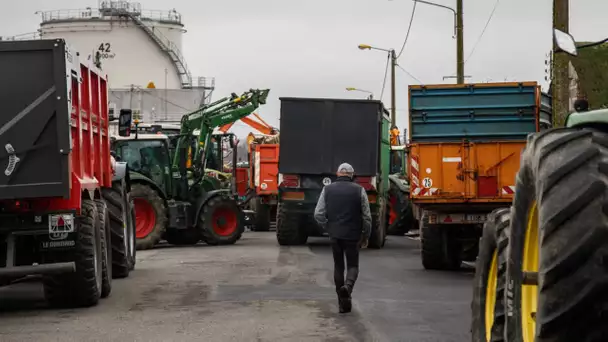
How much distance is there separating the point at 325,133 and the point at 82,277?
1342 centimetres

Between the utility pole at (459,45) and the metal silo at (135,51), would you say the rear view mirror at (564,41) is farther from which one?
the metal silo at (135,51)

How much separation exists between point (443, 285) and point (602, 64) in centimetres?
514

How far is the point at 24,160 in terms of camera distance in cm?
1331

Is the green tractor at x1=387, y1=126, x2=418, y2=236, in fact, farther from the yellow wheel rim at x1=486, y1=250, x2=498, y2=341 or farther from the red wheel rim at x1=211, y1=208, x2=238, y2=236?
the yellow wheel rim at x1=486, y1=250, x2=498, y2=341

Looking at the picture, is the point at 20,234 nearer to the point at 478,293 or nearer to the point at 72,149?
the point at 72,149

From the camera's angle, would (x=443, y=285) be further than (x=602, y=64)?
Yes

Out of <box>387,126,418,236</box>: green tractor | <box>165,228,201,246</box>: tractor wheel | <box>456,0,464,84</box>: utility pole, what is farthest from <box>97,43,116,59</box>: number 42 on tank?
<box>165,228,201,246</box>: tractor wheel

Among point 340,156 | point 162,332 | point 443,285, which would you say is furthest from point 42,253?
point 340,156

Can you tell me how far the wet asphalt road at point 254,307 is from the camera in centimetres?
1198

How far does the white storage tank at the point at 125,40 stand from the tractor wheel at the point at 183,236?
4810 centimetres

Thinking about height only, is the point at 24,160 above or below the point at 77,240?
above

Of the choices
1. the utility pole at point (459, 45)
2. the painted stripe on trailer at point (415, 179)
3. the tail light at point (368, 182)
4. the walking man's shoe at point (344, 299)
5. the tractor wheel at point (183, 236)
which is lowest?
the tractor wheel at point (183, 236)

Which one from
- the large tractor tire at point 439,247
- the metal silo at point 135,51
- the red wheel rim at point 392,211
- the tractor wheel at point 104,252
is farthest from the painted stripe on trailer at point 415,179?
the metal silo at point 135,51

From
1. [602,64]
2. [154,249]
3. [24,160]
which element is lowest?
[154,249]
